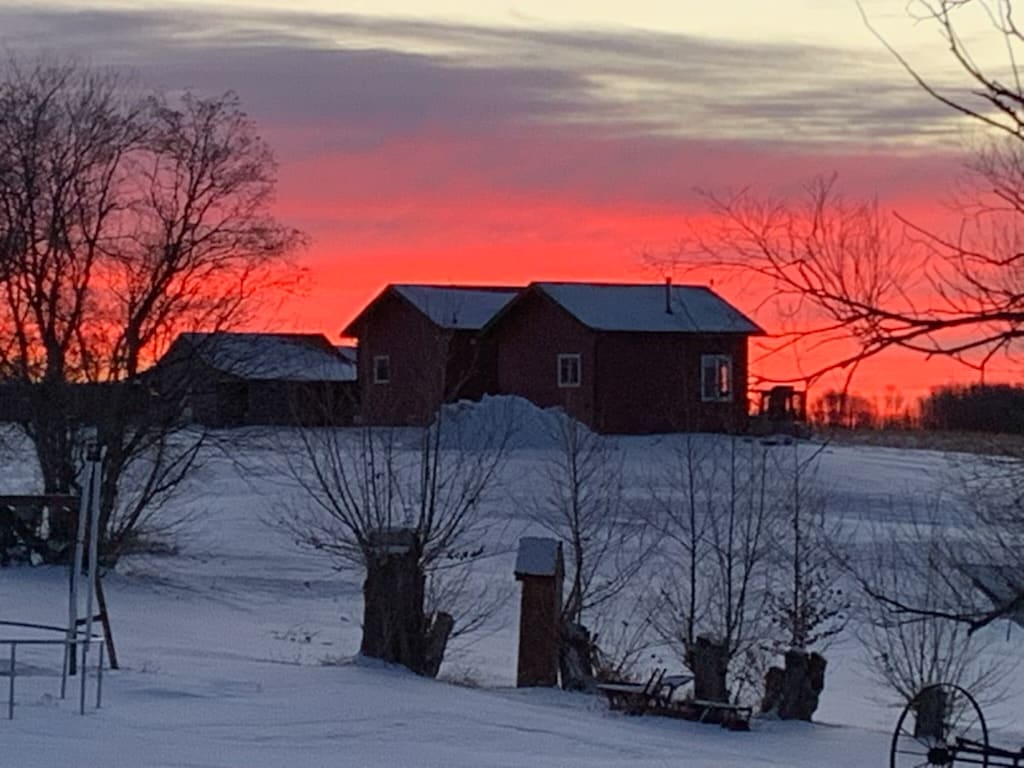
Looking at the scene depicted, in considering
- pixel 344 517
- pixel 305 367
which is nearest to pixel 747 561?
pixel 344 517

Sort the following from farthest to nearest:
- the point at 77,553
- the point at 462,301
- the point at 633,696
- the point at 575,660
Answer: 1. the point at 462,301
2. the point at 575,660
3. the point at 633,696
4. the point at 77,553

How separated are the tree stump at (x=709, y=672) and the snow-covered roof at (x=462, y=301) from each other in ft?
117

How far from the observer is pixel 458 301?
200 ft

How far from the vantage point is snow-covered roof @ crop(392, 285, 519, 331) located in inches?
2338

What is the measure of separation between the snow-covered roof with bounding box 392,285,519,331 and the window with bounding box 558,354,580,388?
138 inches

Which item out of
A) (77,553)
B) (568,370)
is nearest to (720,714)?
(77,553)

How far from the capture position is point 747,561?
24.8m

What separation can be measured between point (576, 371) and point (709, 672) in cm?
3707

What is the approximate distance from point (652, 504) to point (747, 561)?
47.9ft

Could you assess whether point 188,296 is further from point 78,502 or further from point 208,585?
point 78,502

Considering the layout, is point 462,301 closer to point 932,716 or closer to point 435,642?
point 435,642

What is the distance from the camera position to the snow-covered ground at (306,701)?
15719 mm

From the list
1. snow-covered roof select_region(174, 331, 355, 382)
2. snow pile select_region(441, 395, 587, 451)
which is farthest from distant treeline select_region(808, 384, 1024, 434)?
snow pile select_region(441, 395, 587, 451)

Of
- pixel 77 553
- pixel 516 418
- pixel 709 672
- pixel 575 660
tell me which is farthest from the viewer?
pixel 516 418
